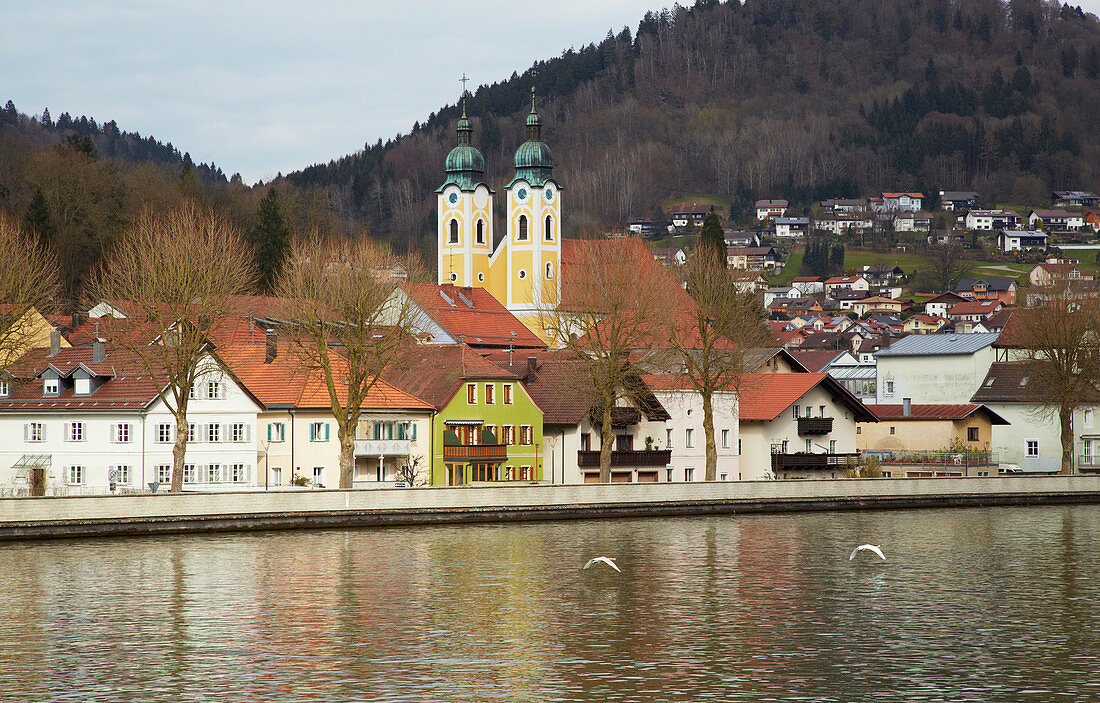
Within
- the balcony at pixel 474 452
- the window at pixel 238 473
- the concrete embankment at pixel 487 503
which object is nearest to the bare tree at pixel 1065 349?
the concrete embankment at pixel 487 503

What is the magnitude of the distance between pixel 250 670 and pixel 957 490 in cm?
5101

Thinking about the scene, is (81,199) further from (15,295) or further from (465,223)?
(15,295)

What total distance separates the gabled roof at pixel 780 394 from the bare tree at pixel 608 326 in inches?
301

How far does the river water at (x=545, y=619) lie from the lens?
85.9ft

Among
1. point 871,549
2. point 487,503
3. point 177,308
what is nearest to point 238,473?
point 177,308

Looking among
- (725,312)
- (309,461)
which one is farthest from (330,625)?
(725,312)

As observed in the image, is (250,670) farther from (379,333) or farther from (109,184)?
(109,184)

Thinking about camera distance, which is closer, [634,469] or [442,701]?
[442,701]

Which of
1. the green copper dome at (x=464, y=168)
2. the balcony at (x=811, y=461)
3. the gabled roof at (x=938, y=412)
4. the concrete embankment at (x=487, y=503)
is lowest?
the concrete embankment at (x=487, y=503)

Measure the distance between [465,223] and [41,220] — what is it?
3869cm

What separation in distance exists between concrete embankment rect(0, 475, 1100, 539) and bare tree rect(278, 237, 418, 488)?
5100mm

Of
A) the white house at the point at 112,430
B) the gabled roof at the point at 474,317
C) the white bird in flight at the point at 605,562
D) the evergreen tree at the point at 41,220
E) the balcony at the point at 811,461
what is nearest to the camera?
the white bird in flight at the point at 605,562

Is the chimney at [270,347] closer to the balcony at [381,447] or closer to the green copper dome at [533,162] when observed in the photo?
the balcony at [381,447]

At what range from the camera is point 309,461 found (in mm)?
68562
